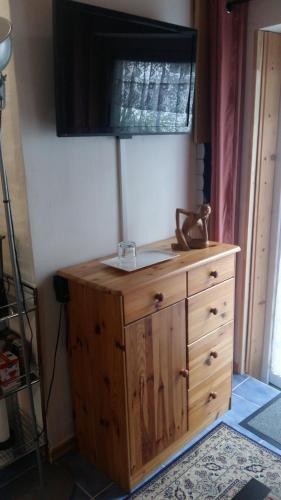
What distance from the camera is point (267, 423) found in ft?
6.88

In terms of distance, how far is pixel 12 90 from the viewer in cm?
152

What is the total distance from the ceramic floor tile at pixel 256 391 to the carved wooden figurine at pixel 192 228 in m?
0.97

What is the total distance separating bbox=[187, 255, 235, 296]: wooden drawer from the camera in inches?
69.2

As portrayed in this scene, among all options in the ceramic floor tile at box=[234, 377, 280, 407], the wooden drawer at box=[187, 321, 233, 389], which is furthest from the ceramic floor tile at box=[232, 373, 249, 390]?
the wooden drawer at box=[187, 321, 233, 389]

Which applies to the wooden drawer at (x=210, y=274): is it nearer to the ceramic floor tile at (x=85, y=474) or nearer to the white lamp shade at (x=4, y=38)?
the ceramic floor tile at (x=85, y=474)

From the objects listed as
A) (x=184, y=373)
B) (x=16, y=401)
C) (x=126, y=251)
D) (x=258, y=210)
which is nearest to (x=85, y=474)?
(x=16, y=401)

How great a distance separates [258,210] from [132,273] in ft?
3.35

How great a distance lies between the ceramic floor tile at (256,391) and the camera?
2293mm

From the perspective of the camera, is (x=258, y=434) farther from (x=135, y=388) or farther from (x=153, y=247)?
(x=153, y=247)

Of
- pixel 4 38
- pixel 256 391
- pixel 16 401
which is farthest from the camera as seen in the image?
pixel 256 391

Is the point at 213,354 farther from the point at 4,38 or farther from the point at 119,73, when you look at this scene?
the point at 4,38

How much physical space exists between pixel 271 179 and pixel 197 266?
890 millimetres

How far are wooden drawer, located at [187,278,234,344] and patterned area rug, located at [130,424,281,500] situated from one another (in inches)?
21.7

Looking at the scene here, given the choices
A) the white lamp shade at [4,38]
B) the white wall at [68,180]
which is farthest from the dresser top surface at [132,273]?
the white lamp shade at [4,38]
